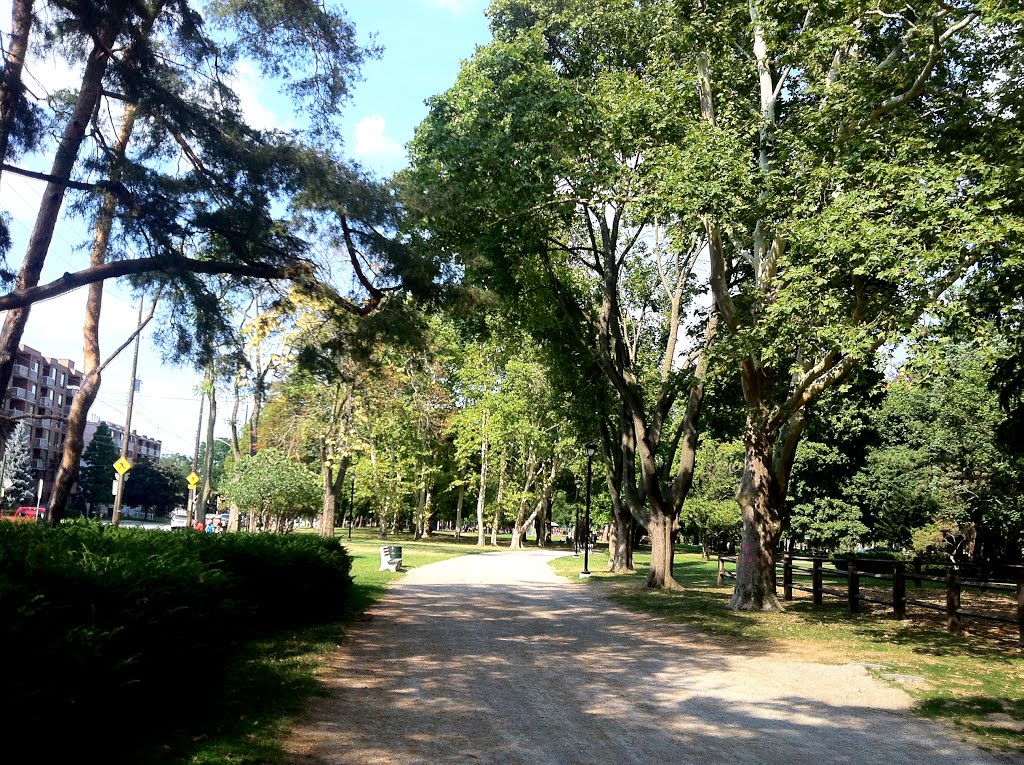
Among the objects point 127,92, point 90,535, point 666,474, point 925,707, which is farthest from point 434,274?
point 666,474

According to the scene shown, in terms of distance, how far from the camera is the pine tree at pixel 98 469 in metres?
83.0

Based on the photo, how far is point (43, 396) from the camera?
91.3 metres

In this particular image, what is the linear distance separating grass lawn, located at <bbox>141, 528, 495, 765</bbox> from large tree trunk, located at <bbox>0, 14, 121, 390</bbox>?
4.94m

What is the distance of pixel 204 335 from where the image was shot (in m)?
10.1

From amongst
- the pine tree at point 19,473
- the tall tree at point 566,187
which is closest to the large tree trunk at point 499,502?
the tall tree at point 566,187

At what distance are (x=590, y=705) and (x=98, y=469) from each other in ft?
297

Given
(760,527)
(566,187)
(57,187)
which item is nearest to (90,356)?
(57,187)

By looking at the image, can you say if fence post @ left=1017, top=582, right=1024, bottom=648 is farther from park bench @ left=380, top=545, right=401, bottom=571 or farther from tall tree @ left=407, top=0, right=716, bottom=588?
park bench @ left=380, top=545, right=401, bottom=571

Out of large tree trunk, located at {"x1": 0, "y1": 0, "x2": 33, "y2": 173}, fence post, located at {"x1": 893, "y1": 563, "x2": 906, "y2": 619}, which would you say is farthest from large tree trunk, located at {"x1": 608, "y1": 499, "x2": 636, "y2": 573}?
large tree trunk, located at {"x1": 0, "y1": 0, "x2": 33, "y2": 173}

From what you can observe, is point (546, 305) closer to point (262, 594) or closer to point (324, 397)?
point (262, 594)

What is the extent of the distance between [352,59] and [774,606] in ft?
40.5

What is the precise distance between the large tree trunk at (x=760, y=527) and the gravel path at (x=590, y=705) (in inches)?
152

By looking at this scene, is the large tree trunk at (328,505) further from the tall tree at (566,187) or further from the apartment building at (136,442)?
the apartment building at (136,442)

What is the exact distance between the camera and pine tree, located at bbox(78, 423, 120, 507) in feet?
272
